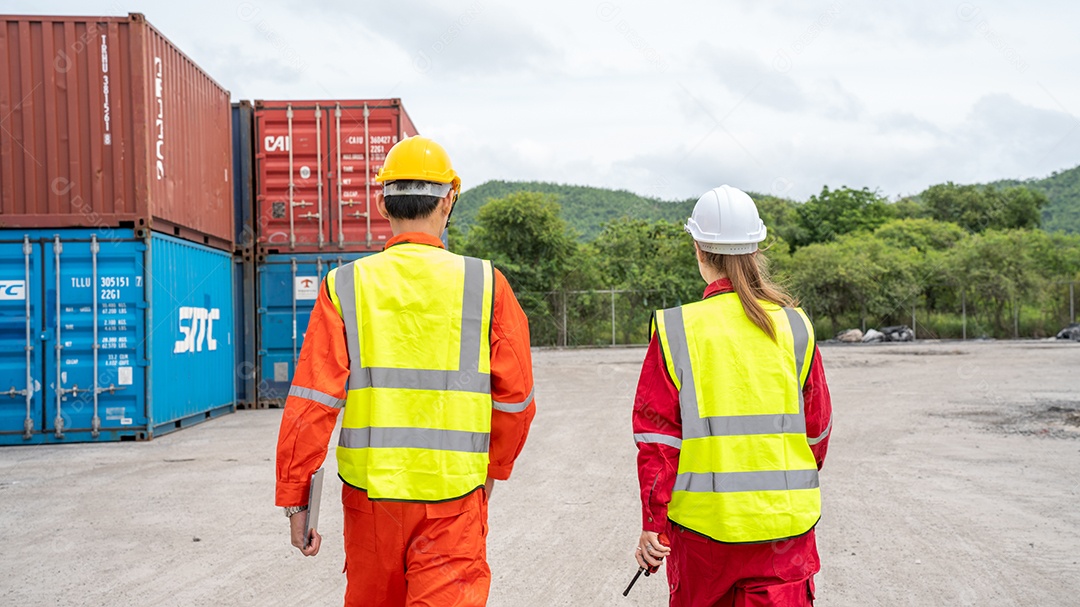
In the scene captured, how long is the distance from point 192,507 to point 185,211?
568 cm

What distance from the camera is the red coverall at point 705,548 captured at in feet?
8.18

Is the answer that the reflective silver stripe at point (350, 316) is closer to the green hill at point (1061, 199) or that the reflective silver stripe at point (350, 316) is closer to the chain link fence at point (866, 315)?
the chain link fence at point (866, 315)

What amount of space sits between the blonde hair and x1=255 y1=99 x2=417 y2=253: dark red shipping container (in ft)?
35.9

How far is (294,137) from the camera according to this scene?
1330 cm

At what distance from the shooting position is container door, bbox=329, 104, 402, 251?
13188 millimetres

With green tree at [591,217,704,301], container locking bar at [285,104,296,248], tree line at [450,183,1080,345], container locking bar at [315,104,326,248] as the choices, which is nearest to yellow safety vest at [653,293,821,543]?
container locking bar at [315,104,326,248]

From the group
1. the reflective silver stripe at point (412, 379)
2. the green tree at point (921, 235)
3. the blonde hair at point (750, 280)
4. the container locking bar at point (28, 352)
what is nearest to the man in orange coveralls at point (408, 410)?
the reflective silver stripe at point (412, 379)

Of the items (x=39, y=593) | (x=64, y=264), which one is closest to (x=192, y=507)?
(x=39, y=593)

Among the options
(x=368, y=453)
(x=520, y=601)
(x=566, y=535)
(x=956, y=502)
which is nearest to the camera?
(x=368, y=453)

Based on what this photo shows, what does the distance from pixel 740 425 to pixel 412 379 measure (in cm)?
99

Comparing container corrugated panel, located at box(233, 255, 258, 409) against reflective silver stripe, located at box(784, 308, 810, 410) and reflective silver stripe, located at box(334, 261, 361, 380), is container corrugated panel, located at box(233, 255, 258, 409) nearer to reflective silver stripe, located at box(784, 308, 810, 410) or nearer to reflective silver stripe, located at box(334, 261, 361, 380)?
reflective silver stripe, located at box(334, 261, 361, 380)

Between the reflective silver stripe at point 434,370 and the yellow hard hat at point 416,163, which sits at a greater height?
the yellow hard hat at point 416,163

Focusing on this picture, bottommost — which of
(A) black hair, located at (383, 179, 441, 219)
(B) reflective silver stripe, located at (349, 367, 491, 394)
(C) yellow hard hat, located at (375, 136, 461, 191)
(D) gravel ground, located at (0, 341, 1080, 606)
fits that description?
(D) gravel ground, located at (0, 341, 1080, 606)

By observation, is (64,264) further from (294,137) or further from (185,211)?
(294,137)
